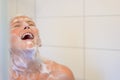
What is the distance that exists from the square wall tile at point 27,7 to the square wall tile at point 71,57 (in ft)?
0.80

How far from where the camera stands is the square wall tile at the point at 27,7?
1.21 meters

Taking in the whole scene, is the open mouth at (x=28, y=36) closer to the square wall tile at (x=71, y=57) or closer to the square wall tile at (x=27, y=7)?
the square wall tile at (x=71, y=57)

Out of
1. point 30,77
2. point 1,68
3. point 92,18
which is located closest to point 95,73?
point 92,18

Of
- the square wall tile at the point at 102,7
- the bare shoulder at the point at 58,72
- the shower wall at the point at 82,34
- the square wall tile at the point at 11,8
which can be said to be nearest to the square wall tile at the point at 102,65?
the shower wall at the point at 82,34

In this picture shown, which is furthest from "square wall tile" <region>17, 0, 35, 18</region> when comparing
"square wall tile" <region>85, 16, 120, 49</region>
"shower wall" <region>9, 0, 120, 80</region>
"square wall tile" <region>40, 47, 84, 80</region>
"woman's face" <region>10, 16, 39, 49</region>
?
"woman's face" <region>10, 16, 39, 49</region>

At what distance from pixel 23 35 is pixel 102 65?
46 centimetres

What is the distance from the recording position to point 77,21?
106 cm

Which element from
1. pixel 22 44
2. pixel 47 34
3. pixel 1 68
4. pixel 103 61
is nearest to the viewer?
pixel 22 44

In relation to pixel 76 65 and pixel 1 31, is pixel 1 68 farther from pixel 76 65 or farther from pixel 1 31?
pixel 76 65

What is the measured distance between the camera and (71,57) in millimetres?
1080

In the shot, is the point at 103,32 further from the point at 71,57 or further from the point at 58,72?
the point at 58,72

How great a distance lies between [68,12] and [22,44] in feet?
1.50

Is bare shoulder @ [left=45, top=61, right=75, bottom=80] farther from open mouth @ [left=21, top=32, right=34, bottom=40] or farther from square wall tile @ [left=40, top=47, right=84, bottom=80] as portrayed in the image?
square wall tile @ [left=40, top=47, right=84, bottom=80]

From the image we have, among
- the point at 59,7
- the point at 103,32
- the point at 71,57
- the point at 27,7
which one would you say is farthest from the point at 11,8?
the point at 103,32
